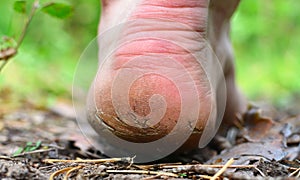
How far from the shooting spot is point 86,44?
4484 mm

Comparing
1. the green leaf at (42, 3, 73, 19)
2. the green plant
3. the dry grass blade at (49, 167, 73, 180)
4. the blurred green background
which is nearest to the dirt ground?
the dry grass blade at (49, 167, 73, 180)

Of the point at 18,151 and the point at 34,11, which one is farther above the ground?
the point at 34,11

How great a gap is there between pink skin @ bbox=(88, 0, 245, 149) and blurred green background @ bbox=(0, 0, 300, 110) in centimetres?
124

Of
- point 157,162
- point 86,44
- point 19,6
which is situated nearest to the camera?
point 157,162

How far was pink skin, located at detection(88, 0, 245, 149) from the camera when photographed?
914mm

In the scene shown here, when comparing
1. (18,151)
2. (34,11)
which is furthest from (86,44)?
(18,151)

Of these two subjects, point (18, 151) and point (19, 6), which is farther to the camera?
point (19, 6)

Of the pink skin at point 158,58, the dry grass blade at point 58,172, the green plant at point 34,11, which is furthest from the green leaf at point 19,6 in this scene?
the dry grass blade at point 58,172

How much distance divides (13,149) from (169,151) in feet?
1.34

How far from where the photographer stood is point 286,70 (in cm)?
446

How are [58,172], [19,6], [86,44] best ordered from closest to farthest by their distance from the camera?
[58,172], [19,6], [86,44]

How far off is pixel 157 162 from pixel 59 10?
1.73 ft

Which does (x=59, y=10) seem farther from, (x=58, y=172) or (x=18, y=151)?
(x=58, y=172)

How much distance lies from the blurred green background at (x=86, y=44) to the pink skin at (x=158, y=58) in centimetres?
124
